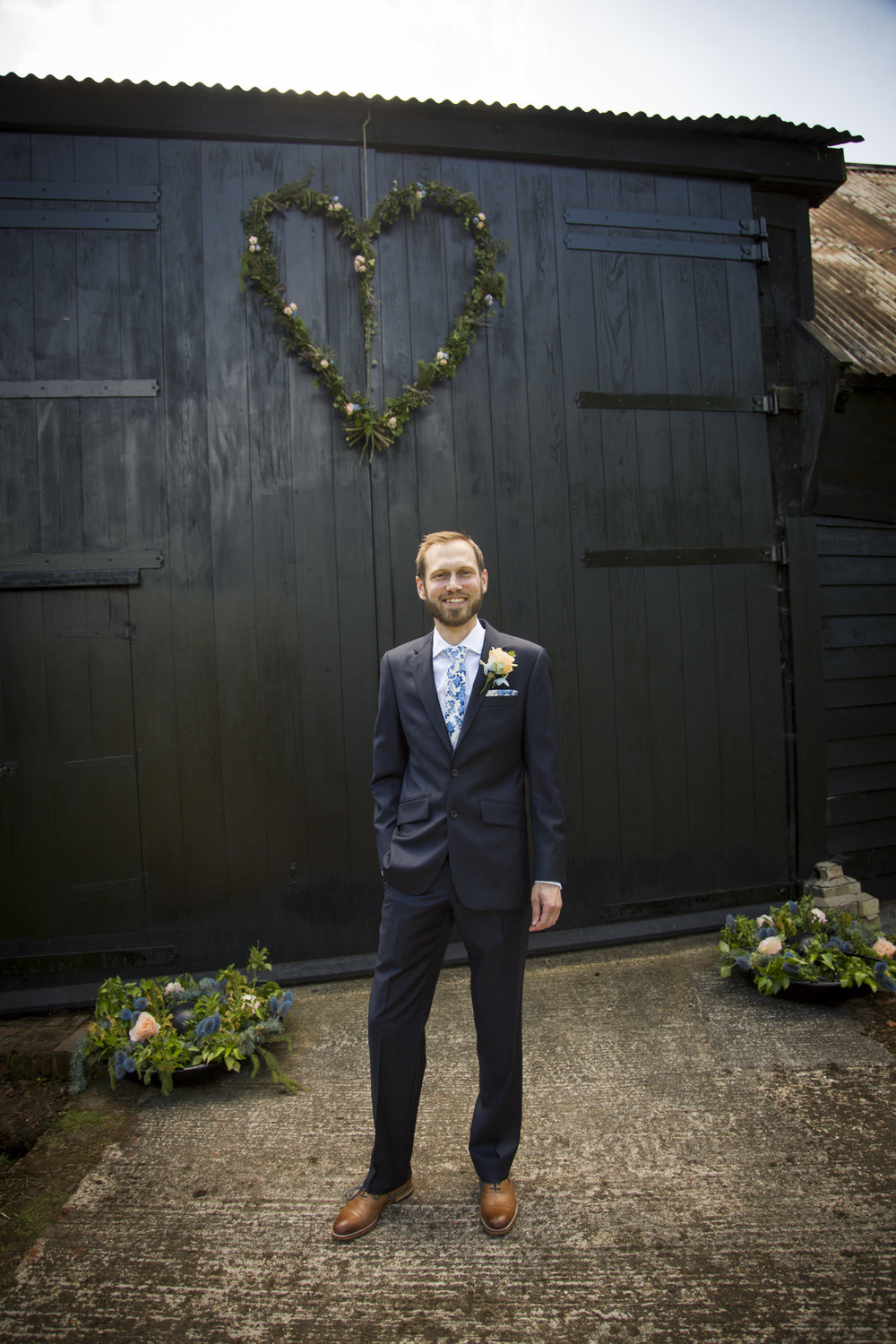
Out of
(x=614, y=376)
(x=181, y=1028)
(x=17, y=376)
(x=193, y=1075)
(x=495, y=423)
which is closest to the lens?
(x=193, y=1075)

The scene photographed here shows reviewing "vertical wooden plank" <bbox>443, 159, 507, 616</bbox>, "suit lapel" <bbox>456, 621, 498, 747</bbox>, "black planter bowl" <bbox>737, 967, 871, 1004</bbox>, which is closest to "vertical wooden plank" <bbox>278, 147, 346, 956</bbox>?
"vertical wooden plank" <bbox>443, 159, 507, 616</bbox>

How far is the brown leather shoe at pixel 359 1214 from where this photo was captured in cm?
215

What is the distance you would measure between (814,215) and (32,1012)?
688 cm

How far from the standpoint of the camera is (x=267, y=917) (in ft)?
12.7

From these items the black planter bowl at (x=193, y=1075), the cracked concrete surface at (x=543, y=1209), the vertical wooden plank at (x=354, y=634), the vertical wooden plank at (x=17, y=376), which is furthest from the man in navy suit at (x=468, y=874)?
the vertical wooden plank at (x=17, y=376)

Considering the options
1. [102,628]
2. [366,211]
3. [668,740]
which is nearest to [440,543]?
Result: [102,628]

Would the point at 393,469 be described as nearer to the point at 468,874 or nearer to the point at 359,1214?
the point at 468,874

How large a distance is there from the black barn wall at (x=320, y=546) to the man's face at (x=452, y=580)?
1.70 meters

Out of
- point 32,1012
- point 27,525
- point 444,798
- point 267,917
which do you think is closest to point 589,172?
point 27,525

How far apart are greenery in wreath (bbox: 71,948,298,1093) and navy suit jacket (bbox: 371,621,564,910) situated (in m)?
1.21

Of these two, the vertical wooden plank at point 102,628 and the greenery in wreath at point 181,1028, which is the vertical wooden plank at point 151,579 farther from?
the greenery in wreath at point 181,1028

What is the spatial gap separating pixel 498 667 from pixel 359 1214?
1499 millimetres

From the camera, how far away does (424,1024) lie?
219 cm

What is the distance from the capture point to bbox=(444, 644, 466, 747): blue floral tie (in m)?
2.31
